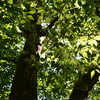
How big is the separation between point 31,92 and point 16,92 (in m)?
0.40

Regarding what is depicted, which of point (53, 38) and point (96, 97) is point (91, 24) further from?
point (53, 38)

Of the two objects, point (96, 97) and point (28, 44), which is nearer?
point (28, 44)

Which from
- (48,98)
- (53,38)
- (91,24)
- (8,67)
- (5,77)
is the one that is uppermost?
(91,24)

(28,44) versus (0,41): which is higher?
(28,44)

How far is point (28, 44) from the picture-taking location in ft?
19.1

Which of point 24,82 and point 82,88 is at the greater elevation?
point 24,82

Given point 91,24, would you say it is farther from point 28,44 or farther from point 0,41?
point 0,41

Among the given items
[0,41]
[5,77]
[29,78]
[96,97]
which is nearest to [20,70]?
[29,78]

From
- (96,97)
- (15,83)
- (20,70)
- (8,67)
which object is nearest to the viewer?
(15,83)

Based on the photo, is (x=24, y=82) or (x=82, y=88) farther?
(x=82, y=88)

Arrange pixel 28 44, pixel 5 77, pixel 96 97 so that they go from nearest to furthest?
pixel 28 44 → pixel 5 77 → pixel 96 97

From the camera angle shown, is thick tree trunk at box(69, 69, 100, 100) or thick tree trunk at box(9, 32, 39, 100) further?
thick tree trunk at box(69, 69, 100, 100)

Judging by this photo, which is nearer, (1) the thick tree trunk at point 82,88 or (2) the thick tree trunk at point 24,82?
(2) the thick tree trunk at point 24,82

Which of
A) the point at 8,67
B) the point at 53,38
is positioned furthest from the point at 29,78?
the point at 8,67
